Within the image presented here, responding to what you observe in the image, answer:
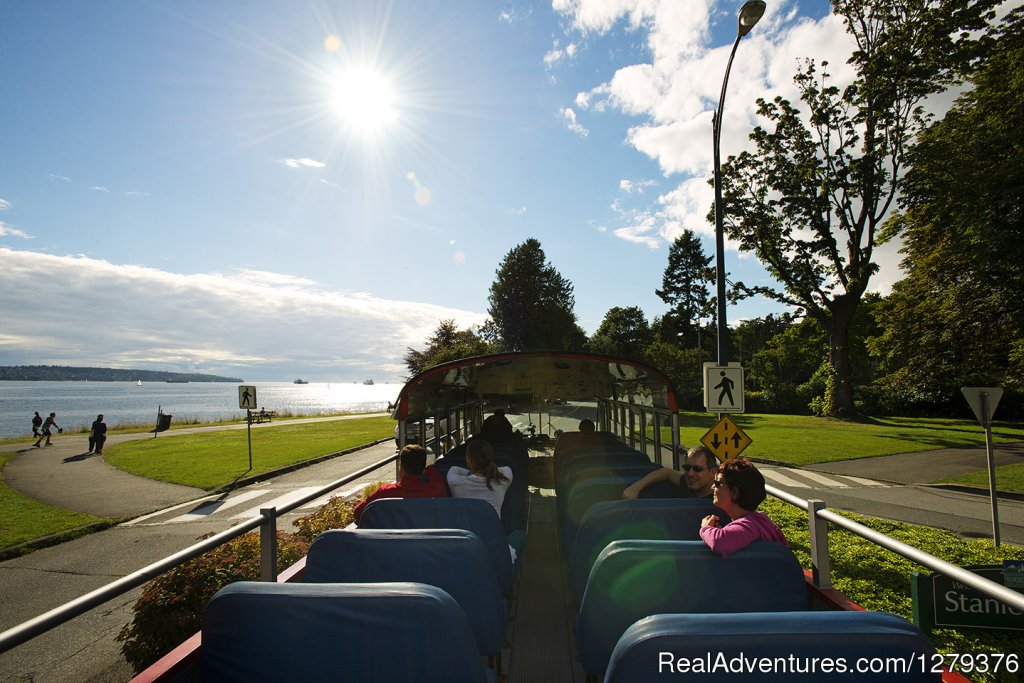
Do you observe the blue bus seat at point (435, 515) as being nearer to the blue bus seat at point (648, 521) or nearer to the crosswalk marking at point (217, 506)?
the blue bus seat at point (648, 521)

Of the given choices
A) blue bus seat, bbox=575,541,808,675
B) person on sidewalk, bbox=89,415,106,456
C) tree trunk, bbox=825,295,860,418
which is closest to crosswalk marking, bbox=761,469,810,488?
blue bus seat, bbox=575,541,808,675

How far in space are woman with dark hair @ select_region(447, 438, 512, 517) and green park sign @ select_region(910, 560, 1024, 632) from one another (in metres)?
3.22

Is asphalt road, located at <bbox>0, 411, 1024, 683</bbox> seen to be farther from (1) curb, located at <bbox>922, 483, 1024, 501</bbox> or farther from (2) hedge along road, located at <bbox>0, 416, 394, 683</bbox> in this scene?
(1) curb, located at <bbox>922, 483, 1024, 501</bbox>

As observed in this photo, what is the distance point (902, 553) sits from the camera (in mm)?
2523

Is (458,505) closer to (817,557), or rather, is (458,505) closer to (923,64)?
(817,557)

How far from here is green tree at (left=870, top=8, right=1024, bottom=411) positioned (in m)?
20.8

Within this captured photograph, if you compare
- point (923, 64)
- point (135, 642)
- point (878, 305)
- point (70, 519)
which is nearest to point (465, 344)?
point (878, 305)

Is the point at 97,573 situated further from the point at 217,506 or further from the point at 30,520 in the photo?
the point at 30,520

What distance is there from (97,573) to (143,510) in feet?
16.5

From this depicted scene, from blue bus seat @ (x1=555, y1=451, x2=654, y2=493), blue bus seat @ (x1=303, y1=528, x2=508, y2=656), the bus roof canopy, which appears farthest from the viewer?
the bus roof canopy

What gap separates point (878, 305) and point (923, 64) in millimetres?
16458

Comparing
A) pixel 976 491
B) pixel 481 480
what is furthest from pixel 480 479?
pixel 976 491

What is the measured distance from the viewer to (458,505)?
3.82 meters

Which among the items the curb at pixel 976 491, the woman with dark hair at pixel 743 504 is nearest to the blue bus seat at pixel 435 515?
the woman with dark hair at pixel 743 504
